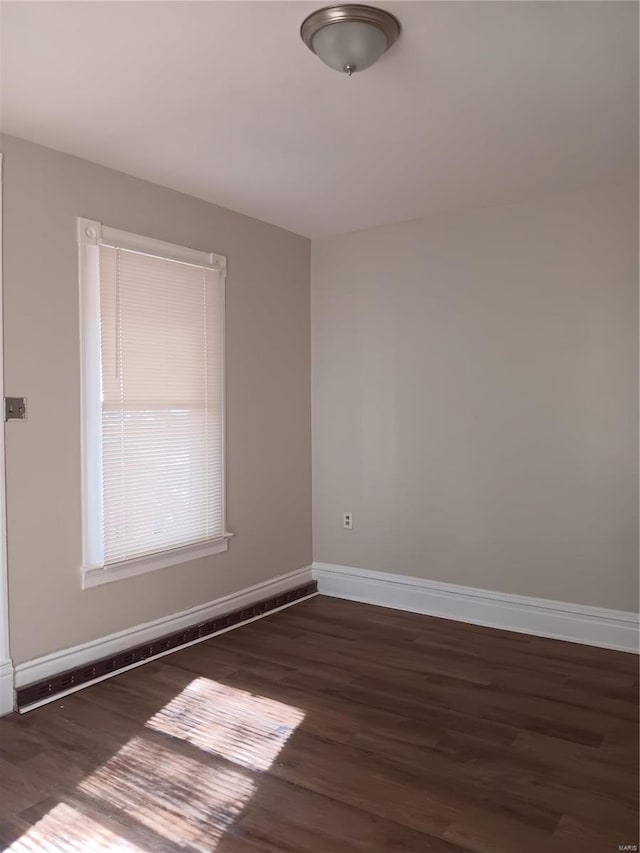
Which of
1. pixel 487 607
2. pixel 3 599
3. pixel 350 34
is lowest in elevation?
pixel 487 607

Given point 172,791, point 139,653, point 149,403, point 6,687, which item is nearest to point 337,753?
point 172,791

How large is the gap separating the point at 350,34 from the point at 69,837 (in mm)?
2565

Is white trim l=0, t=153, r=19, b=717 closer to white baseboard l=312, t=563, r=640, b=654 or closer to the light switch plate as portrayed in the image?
the light switch plate

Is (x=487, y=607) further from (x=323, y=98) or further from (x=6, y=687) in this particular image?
(x=323, y=98)

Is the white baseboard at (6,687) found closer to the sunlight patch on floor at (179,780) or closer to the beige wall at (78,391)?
the beige wall at (78,391)

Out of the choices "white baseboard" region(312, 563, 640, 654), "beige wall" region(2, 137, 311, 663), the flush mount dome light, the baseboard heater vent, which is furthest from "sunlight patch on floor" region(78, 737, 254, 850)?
the flush mount dome light

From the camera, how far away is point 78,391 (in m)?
3.09

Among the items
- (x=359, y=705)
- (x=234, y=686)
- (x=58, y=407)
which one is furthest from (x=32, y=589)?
(x=359, y=705)

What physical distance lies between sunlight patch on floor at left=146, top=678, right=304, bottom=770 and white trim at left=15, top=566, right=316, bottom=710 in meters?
0.47

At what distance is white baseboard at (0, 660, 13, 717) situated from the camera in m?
2.76

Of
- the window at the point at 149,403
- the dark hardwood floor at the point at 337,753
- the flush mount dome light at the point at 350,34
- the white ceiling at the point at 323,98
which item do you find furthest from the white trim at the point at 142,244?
the dark hardwood floor at the point at 337,753

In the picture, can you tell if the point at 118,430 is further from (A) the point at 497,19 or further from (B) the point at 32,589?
(A) the point at 497,19

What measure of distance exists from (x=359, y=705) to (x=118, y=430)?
66.9 inches

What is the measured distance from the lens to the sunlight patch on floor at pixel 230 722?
2.47 meters
